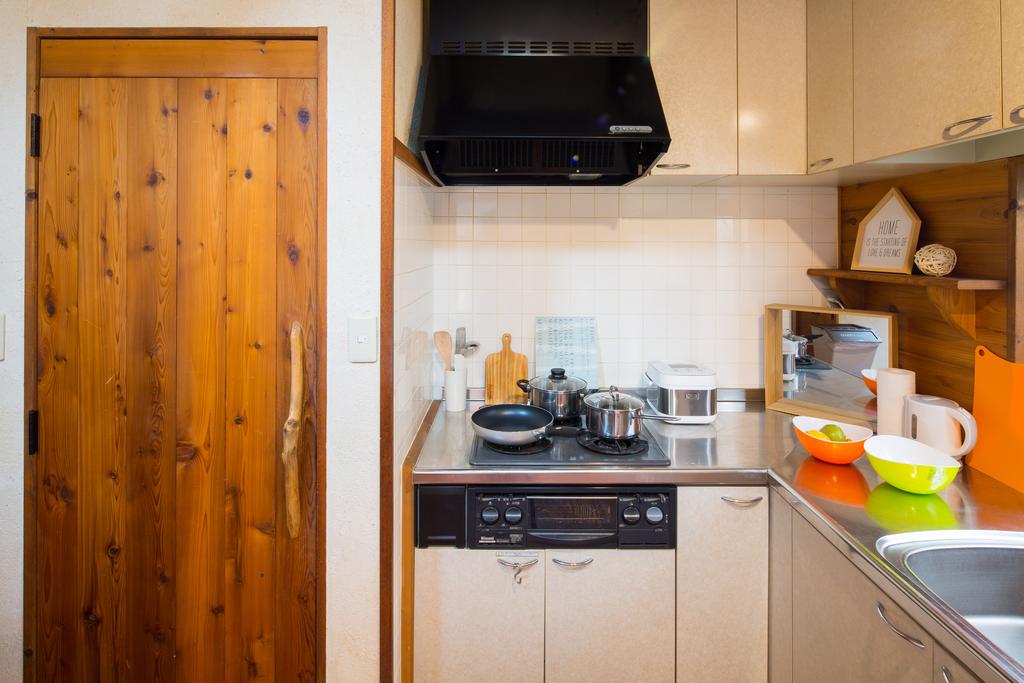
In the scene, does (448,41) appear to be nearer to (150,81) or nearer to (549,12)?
(549,12)

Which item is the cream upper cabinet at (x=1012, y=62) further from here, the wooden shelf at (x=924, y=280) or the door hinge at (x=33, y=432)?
the door hinge at (x=33, y=432)

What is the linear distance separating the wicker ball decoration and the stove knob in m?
1.43

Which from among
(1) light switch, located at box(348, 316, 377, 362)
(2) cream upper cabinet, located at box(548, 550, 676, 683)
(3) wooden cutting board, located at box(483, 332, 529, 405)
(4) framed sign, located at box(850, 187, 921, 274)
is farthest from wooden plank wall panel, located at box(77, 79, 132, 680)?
(4) framed sign, located at box(850, 187, 921, 274)

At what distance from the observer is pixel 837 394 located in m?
2.13

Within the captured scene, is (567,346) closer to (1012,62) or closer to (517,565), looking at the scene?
(517,565)

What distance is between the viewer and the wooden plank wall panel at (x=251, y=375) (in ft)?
4.91

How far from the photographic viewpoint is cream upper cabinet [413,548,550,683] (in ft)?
5.42

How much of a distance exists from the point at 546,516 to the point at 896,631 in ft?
2.76

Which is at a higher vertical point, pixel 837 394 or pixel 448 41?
pixel 448 41

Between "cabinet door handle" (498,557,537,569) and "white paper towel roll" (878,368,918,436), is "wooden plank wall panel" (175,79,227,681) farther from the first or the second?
"white paper towel roll" (878,368,918,436)

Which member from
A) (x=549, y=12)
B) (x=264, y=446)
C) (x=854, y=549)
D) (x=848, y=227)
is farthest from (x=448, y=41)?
(x=854, y=549)

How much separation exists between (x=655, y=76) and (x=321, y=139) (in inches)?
44.0

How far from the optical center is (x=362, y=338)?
149cm

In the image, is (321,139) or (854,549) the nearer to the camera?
(854,549)
